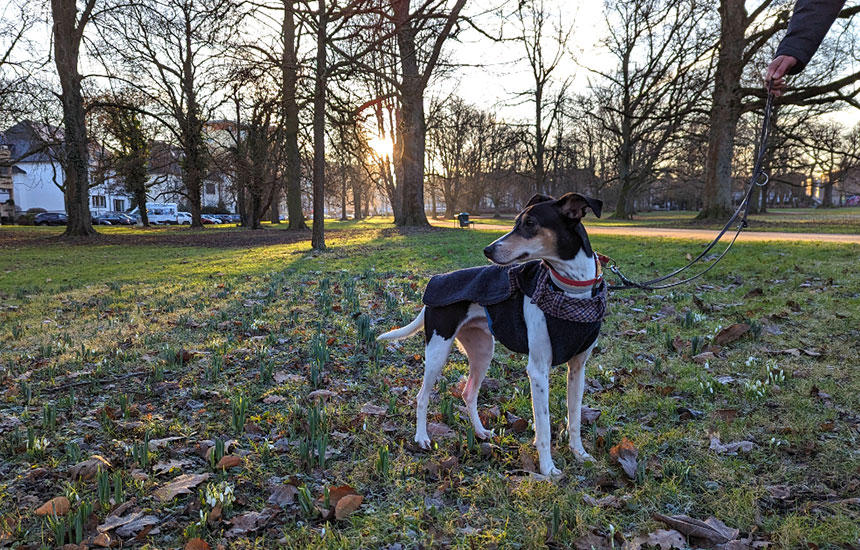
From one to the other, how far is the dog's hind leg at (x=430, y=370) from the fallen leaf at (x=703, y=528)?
5.22ft

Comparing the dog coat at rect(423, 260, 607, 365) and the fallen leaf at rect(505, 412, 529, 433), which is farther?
the fallen leaf at rect(505, 412, 529, 433)

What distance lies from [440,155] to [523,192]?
12.8 metres

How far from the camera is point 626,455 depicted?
325 centimetres

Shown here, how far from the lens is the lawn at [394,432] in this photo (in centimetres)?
262

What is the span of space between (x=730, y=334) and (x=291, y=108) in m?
20.7

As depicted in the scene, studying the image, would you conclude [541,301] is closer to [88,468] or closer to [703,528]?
[703,528]

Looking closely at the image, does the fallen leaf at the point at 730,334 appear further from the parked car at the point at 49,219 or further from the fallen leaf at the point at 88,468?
the parked car at the point at 49,219

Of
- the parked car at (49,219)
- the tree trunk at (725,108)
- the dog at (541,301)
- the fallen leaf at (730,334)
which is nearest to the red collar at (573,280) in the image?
the dog at (541,301)

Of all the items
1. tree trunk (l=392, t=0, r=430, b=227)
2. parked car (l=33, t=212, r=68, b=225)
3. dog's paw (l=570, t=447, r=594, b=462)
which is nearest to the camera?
dog's paw (l=570, t=447, r=594, b=462)

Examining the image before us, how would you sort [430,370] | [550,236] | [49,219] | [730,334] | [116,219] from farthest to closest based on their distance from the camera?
[116,219]
[49,219]
[730,334]
[430,370]
[550,236]

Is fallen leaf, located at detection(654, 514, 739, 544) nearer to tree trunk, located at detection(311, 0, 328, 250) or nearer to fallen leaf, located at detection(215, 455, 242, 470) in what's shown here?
fallen leaf, located at detection(215, 455, 242, 470)

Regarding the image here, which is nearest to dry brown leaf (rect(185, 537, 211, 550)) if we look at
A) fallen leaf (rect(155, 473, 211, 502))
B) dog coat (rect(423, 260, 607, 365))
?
fallen leaf (rect(155, 473, 211, 502))

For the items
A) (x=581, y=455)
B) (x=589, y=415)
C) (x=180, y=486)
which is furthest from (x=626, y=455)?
(x=180, y=486)

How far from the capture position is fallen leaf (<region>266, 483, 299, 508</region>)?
2824mm
